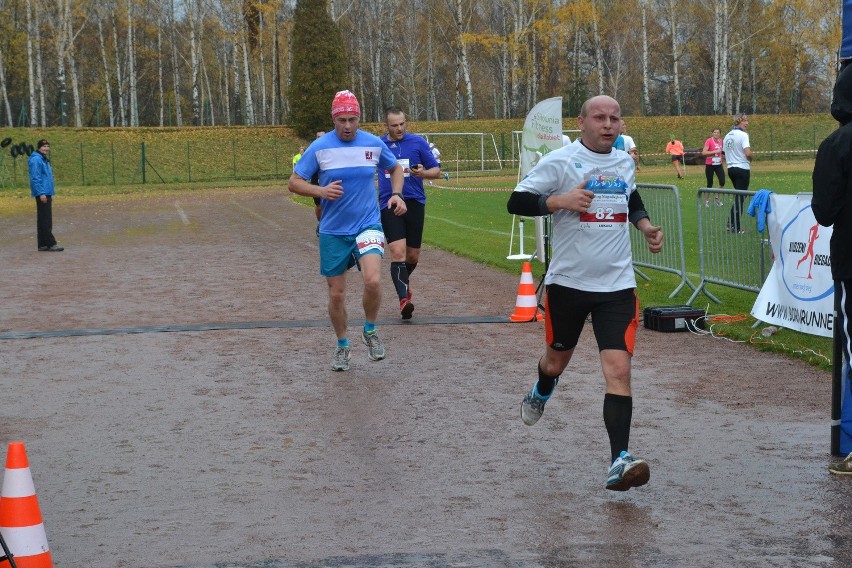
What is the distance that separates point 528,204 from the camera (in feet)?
19.9

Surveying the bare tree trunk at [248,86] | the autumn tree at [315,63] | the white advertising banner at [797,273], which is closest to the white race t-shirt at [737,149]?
the white advertising banner at [797,273]

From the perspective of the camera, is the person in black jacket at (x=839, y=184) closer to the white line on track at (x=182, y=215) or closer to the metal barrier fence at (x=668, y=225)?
the metal barrier fence at (x=668, y=225)

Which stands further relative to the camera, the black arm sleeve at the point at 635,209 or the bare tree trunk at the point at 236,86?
the bare tree trunk at the point at 236,86

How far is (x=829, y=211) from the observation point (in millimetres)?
5742

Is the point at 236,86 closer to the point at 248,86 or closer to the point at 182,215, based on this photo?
the point at 248,86

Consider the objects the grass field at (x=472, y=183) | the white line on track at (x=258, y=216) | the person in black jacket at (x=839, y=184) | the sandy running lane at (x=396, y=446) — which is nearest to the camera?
the sandy running lane at (x=396, y=446)

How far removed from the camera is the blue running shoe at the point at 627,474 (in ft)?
18.1

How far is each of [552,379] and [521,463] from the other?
0.48 meters

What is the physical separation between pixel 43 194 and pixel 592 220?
57.0 ft

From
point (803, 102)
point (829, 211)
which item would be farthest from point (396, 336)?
point (803, 102)

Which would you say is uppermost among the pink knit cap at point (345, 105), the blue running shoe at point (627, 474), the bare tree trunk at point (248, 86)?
the bare tree trunk at point (248, 86)

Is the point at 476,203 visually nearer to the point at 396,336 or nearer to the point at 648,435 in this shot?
the point at 396,336

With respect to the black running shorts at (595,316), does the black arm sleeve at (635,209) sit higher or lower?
higher

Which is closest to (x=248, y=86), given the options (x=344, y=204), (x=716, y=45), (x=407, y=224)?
(x=716, y=45)
